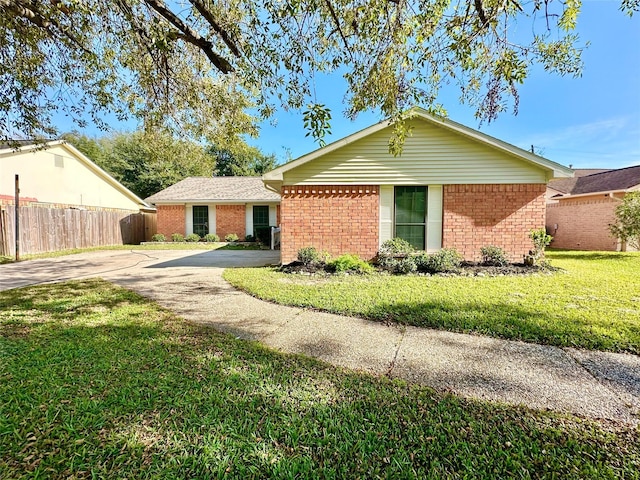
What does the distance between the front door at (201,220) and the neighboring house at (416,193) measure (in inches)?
483

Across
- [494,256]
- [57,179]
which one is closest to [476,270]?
[494,256]

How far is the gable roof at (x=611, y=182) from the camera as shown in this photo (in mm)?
12961

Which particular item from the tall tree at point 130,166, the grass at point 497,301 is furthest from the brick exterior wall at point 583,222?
the tall tree at point 130,166

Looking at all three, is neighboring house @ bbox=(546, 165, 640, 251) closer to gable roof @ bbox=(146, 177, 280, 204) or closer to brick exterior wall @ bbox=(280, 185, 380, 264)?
brick exterior wall @ bbox=(280, 185, 380, 264)

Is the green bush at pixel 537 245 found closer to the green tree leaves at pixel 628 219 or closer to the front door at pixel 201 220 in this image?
the green tree leaves at pixel 628 219

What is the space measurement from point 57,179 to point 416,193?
58.9 ft

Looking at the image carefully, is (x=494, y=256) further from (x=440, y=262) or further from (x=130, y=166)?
(x=130, y=166)

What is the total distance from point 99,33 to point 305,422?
7883mm

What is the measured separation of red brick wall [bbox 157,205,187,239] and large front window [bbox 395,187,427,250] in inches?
606

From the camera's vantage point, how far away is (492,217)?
881cm

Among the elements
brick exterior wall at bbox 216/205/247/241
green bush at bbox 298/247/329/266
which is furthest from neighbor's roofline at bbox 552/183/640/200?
brick exterior wall at bbox 216/205/247/241

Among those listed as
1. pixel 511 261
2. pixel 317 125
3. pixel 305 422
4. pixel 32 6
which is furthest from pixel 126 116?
pixel 511 261

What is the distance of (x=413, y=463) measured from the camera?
5.98 feet

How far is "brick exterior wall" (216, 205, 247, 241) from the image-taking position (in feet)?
63.9
